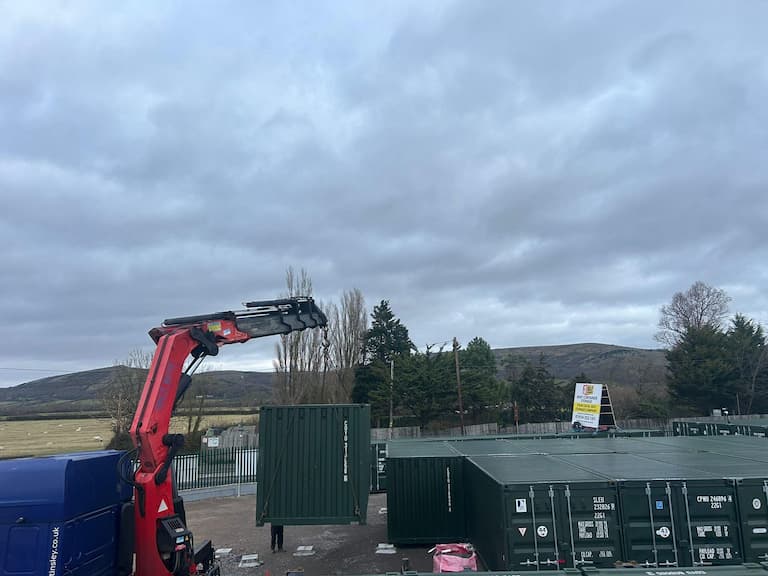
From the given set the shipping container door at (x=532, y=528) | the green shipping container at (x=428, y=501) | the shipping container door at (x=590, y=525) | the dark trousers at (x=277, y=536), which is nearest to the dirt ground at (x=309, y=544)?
the dark trousers at (x=277, y=536)

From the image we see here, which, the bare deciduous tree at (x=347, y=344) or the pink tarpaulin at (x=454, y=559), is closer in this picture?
the pink tarpaulin at (x=454, y=559)

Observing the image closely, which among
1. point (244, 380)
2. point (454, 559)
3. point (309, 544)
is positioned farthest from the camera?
point (244, 380)

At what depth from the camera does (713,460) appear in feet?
35.1

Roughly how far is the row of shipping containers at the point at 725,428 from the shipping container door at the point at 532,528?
2044 cm

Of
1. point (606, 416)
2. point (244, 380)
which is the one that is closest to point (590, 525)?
point (606, 416)

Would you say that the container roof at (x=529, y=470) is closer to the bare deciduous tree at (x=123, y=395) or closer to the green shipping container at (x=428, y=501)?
the green shipping container at (x=428, y=501)

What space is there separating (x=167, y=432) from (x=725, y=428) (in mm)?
28041

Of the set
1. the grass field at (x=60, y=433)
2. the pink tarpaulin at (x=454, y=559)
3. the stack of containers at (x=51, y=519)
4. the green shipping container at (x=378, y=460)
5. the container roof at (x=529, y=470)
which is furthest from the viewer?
the grass field at (x=60, y=433)

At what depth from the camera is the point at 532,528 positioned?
7.96 metres

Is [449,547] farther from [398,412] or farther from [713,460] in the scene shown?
[398,412]

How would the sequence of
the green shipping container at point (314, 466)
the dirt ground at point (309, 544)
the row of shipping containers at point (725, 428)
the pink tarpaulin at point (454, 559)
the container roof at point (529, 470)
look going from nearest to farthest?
the container roof at point (529, 470) → the pink tarpaulin at point (454, 559) → the green shipping container at point (314, 466) → the dirt ground at point (309, 544) → the row of shipping containers at point (725, 428)

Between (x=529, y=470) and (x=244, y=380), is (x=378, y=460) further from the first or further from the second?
(x=244, y=380)

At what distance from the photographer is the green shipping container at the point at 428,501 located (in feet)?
44.5

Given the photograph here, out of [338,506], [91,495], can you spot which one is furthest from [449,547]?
[91,495]
